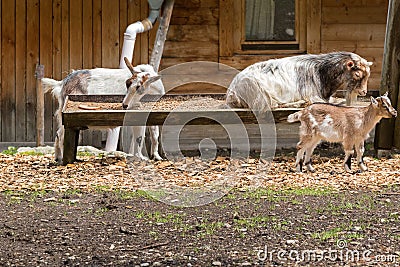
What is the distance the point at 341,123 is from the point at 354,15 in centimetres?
432

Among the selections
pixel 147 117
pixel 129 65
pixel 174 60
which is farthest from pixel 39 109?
pixel 147 117

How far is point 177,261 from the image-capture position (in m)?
5.45

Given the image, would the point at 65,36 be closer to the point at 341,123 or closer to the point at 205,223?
the point at 341,123

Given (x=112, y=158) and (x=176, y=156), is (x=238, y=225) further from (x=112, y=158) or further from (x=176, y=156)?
(x=176, y=156)

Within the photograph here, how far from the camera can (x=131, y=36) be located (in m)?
12.3

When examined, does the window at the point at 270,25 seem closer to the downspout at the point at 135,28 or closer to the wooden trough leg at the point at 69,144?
the downspout at the point at 135,28

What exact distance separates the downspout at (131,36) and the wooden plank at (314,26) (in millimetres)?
2378

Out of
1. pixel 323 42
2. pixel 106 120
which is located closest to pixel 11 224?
pixel 106 120

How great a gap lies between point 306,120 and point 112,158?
2.79 meters

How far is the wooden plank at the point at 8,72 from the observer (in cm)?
1309

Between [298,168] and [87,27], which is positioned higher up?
[87,27]

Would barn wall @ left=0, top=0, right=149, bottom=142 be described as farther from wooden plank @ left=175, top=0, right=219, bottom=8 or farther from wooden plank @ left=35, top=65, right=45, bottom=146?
wooden plank @ left=35, top=65, right=45, bottom=146

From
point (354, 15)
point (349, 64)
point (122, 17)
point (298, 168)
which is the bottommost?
point (298, 168)

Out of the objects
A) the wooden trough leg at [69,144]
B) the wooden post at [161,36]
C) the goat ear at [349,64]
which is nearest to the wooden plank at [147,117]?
the wooden trough leg at [69,144]
